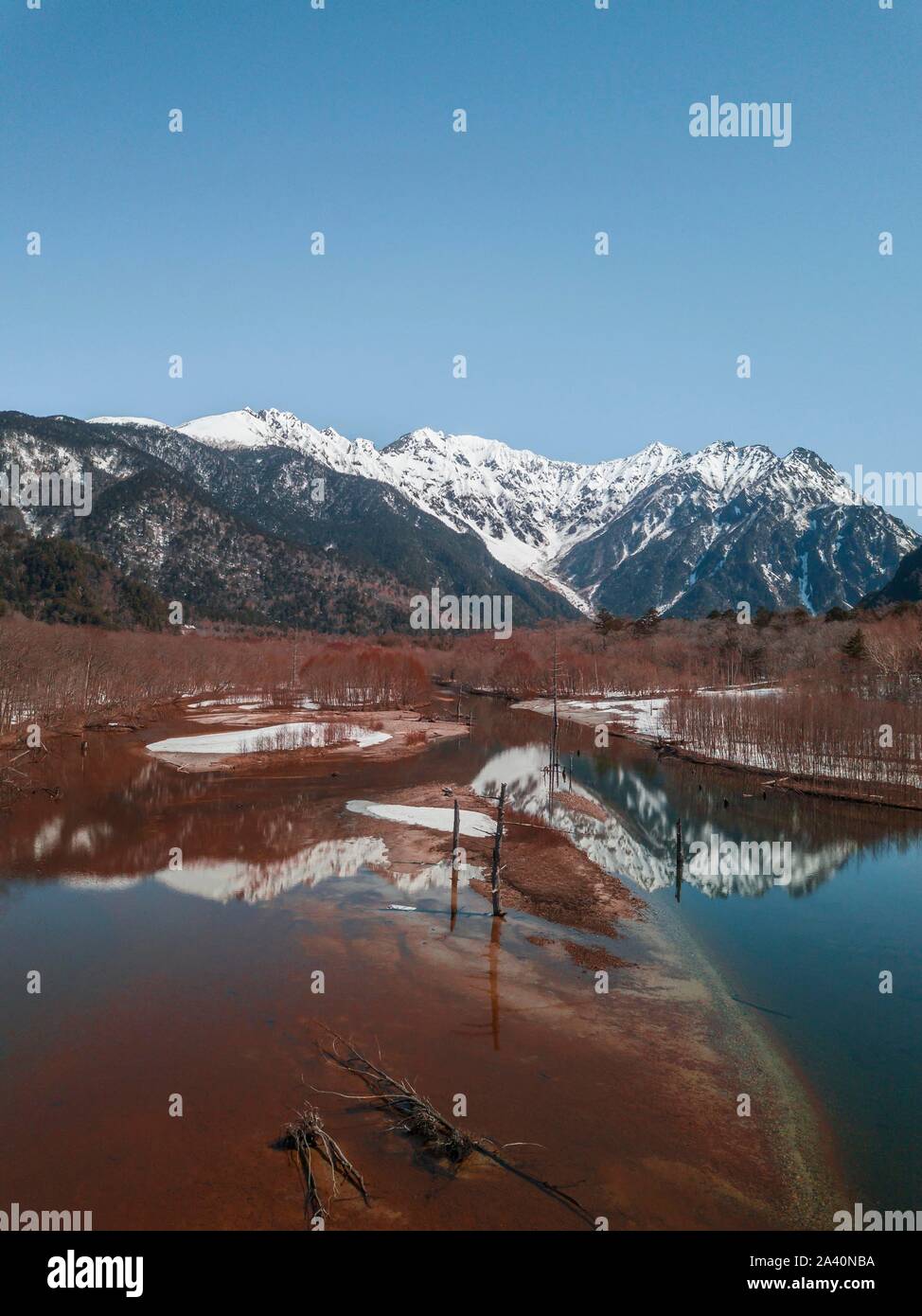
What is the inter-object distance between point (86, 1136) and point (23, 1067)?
3560 millimetres

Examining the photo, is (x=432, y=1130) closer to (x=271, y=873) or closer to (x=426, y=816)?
(x=271, y=873)

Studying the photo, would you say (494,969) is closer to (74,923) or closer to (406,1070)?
(406,1070)

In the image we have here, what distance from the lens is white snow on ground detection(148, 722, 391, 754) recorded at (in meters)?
67.5

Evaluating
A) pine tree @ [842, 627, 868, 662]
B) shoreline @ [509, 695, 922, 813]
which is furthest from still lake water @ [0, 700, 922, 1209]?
pine tree @ [842, 627, 868, 662]

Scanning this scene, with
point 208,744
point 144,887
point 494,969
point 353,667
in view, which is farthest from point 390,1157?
point 353,667

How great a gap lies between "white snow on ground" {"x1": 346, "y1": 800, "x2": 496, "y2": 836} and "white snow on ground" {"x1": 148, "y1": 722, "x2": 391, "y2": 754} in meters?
24.9

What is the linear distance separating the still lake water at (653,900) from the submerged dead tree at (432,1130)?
18.1 feet

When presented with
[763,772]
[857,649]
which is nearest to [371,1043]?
[763,772]

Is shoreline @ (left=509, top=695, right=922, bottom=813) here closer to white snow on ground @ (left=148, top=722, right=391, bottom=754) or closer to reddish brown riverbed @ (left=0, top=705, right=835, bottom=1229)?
reddish brown riverbed @ (left=0, top=705, right=835, bottom=1229)

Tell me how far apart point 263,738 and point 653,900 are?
164 ft

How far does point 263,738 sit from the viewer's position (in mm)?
72250

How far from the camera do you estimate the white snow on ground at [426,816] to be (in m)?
39.3

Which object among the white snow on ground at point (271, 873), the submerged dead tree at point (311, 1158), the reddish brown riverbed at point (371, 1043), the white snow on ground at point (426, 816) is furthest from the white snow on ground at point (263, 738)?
the submerged dead tree at point (311, 1158)
